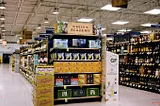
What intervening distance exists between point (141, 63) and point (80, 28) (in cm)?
401

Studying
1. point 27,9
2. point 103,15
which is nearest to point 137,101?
point 27,9

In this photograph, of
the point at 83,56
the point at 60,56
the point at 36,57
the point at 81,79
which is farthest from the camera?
the point at 36,57

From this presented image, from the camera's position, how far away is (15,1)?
567 inches

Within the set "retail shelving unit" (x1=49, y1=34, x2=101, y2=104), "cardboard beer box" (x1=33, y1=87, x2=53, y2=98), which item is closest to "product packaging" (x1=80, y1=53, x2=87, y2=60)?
"retail shelving unit" (x1=49, y1=34, x2=101, y2=104)

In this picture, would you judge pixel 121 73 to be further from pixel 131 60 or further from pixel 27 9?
pixel 27 9

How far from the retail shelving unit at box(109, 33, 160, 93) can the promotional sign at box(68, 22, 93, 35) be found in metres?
3.18

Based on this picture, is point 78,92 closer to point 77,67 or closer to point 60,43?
point 77,67

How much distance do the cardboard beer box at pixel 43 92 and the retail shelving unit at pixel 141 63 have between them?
179 inches

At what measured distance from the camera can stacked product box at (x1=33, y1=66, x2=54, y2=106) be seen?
5855 millimetres

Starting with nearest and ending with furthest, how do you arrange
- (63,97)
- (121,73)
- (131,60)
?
(63,97) < (131,60) < (121,73)

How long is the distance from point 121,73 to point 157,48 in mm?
2936

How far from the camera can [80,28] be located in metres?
6.69

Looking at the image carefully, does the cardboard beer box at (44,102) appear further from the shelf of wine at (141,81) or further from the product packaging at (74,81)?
the shelf of wine at (141,81)

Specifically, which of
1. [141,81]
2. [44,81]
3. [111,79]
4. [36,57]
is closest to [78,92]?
[111,79]
